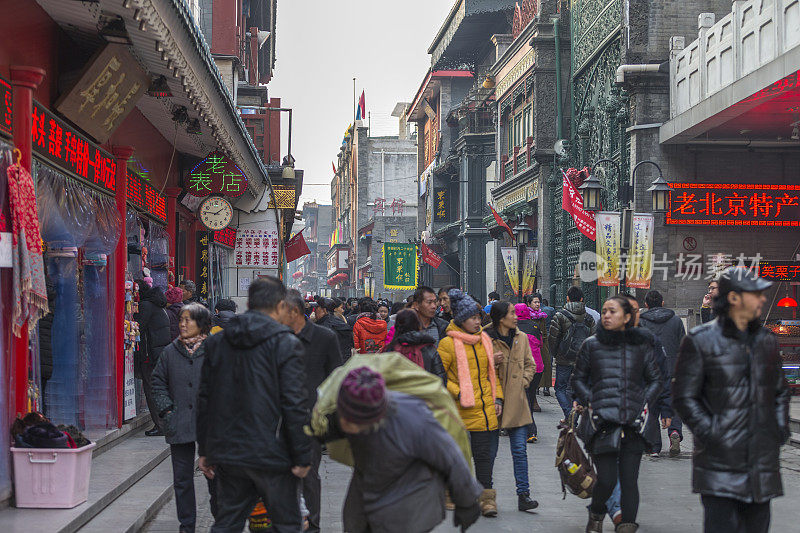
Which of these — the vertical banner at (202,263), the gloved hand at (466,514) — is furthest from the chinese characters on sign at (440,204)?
the gloved hand at (466,514)

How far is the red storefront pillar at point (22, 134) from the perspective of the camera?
25.0ft

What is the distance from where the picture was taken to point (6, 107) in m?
7.55

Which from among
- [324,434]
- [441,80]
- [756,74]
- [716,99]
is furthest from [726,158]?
[441,80]

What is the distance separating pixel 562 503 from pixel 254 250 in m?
16.6

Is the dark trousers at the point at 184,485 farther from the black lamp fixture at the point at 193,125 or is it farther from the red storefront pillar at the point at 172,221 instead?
the red storefront pillar at the point at 172,221

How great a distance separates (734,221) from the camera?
63.4ft

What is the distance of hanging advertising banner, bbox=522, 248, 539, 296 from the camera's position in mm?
27422

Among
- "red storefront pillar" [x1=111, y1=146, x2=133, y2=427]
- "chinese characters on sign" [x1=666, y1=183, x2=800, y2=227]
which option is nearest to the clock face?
"red storefront pillar" [x1=111, y1=146, x2=133, y2=427]

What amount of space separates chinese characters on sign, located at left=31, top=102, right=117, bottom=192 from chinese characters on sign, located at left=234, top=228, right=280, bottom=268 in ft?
41.7

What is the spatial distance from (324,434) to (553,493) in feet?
16.1

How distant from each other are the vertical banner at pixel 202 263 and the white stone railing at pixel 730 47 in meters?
9.92

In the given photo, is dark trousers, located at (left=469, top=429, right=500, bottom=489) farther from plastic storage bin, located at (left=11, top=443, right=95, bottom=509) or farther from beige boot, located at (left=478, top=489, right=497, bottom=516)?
plastic storage bin, located at (left=11, top=443, right=95, bottom=509)

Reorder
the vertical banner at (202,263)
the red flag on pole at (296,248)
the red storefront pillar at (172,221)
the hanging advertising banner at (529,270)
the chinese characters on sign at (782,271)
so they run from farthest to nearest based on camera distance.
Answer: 1. the red flag on pole at (296,248)
2. the hanging advertising banner at (529,270)
3. the vertical banner at (202,263)
4. the chinese characters on sign at (782,271)
5. the red storefront pillar at (172,221)

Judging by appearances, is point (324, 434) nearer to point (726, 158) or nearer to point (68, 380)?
point (68, 380)
